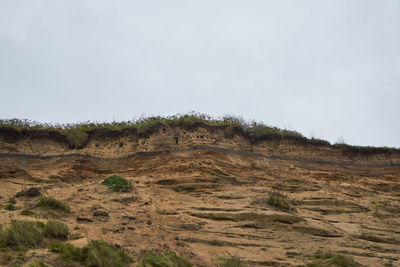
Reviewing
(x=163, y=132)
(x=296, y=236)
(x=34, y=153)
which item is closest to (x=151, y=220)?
(x=296, y=236)

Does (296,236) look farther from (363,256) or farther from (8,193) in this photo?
(8,193)

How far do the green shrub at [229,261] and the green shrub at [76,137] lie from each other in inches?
364

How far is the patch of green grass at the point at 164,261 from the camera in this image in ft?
28.1

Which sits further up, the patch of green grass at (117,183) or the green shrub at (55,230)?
the patch of green grass at (117,183)

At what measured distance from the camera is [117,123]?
57.5 feet

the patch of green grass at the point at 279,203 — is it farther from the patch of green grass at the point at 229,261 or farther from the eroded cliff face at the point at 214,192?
the patch of green grass at the point at 229,261

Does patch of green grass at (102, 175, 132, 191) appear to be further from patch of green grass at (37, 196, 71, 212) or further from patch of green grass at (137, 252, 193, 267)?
patch of green grass at (137, 252, 193, 267)

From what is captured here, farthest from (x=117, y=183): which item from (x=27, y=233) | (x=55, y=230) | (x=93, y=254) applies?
(x=93, y=254)

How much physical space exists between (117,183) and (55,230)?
13.2 ft

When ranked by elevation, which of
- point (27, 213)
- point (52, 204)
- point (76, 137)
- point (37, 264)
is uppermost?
point (76, 137)

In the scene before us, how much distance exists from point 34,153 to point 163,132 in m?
5.57

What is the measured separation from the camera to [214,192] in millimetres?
13016

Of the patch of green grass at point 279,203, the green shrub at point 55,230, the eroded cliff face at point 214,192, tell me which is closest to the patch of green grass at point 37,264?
the eroded cliff face at point 214,192

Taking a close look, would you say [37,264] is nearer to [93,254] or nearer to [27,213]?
[93,254]
